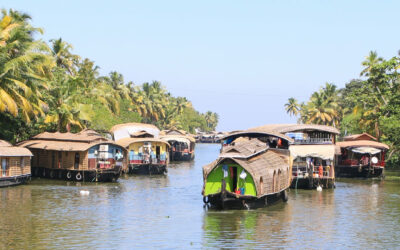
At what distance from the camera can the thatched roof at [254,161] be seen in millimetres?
28000

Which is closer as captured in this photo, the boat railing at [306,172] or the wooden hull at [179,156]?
the boat railing at [306,172]

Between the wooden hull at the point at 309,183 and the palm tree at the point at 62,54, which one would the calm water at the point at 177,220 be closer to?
the wooden hull at the point at 309,183

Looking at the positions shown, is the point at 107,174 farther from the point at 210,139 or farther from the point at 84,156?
the point at 210,139

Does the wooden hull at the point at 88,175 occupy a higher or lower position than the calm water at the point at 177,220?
higher

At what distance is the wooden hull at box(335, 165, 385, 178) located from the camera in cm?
4853

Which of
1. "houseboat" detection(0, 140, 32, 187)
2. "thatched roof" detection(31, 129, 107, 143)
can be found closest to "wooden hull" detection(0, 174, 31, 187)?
"houseboat" detection(0, 140, 32, 187)

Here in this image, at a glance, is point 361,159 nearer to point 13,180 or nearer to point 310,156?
point 310,156

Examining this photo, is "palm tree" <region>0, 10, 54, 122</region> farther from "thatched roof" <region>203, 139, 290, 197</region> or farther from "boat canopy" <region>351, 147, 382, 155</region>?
"boat canopy" <region>351, 147, 382, 155</region>

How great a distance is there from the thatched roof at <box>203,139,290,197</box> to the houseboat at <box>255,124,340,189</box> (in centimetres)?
657

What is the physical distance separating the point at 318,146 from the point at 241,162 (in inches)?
507

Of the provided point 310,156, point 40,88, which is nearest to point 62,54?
point 40,88

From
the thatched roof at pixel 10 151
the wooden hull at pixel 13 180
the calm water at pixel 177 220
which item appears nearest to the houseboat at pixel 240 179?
the calm water at pixel 177 220

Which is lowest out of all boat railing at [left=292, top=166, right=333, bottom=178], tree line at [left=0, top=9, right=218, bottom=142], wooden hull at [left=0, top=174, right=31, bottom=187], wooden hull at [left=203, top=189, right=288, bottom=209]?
wooden hull at [left=203, top=189, right=288, bottom=209]

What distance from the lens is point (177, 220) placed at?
2666 centimetres
